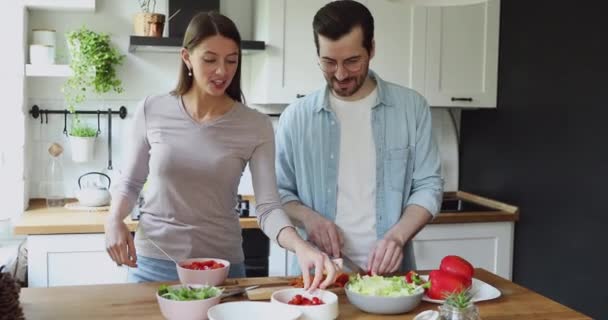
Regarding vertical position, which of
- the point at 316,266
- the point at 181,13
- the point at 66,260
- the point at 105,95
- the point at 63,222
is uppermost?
the point at 181,13

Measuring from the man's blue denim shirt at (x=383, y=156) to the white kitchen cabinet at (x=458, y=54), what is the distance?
117 cm

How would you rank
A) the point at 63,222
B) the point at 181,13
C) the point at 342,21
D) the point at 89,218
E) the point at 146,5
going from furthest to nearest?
the point at 146,5
the point at 181,13
the point at 89,218
the point at 63,222
the point at 342,21

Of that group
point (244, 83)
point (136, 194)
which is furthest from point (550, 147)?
point (136, 194)

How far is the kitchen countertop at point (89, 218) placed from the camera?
2602mm

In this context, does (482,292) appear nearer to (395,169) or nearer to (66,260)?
(395,169)

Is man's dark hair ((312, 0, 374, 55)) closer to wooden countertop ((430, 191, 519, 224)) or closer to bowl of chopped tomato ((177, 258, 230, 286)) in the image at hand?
bowl of chopped tomato ((177, 258, 230, 286))

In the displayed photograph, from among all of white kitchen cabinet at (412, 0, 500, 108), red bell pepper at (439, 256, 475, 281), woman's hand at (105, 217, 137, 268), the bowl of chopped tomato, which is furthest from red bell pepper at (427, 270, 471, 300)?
white kitchen cabinet at (412, 0, 500, 108)

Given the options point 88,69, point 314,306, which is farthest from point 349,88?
point 88,69

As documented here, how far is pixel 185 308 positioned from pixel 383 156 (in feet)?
2.71

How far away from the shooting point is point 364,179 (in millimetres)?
1955

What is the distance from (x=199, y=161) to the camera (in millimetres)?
1706

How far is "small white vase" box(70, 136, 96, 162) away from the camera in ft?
10.1

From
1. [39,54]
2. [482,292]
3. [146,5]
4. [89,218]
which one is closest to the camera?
[482,292]

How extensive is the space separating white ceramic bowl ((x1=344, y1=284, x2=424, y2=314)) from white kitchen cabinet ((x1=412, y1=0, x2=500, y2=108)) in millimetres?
1804
